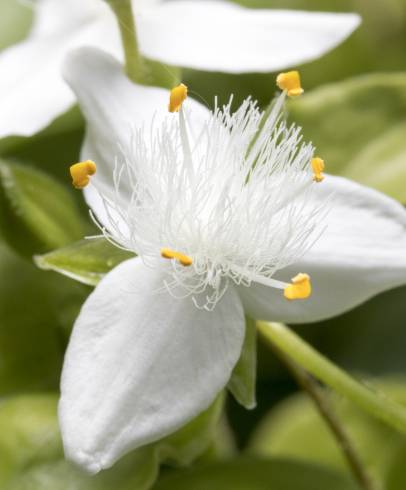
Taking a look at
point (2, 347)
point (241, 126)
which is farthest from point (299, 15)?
point (2, 347)

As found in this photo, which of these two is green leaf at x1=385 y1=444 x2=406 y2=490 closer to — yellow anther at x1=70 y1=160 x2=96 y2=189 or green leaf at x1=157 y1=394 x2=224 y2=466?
green leaf at x1=157 y1=394 x2=224 y2=466

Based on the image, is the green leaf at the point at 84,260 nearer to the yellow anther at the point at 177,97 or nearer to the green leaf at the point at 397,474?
the yellow anther at the point at 177,97

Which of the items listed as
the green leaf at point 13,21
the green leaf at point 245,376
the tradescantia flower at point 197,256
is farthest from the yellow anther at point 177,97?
the green leaf at point 13,21

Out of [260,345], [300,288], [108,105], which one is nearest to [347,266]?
[300,288]

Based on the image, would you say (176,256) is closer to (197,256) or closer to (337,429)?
(197,256)

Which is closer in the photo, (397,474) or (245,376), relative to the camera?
(245,376)

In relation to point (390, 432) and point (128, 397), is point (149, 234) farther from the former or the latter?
point (390, 432)
